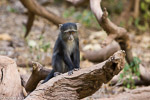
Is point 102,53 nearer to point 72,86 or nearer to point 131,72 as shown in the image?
point 131,72

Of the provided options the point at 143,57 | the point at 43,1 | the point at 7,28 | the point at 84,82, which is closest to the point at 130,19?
the point at 143,57

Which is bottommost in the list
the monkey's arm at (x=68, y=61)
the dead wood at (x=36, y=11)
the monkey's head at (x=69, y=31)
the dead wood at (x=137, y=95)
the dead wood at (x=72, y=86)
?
the dead wood at (x=137, y=95)

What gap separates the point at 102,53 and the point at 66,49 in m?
3.25

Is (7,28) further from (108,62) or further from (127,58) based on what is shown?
(108,62)

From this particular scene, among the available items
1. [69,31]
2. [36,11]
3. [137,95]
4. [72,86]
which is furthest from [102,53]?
[72,86]

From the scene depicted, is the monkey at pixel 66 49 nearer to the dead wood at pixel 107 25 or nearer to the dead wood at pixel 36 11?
the dead wood at pixel 107 25

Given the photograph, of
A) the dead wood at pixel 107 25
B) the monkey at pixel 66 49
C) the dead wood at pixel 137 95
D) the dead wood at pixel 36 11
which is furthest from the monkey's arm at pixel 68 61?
the dead wood at pixel 36 11

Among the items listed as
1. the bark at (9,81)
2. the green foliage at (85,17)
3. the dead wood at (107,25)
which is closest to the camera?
the bark at (9,81)

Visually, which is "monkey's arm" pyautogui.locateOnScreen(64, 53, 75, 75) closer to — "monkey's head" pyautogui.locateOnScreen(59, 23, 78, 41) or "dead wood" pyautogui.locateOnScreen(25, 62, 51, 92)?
"monkey's head" pyautogui.locateOnScreen(59, 23, 78, 41)

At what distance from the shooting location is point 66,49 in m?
5.10

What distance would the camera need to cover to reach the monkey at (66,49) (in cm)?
494

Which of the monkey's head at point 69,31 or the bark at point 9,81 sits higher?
the monkey's head at point 69,31

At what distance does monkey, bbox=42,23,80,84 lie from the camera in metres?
4.94

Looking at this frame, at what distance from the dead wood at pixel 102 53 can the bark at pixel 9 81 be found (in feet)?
13.7
